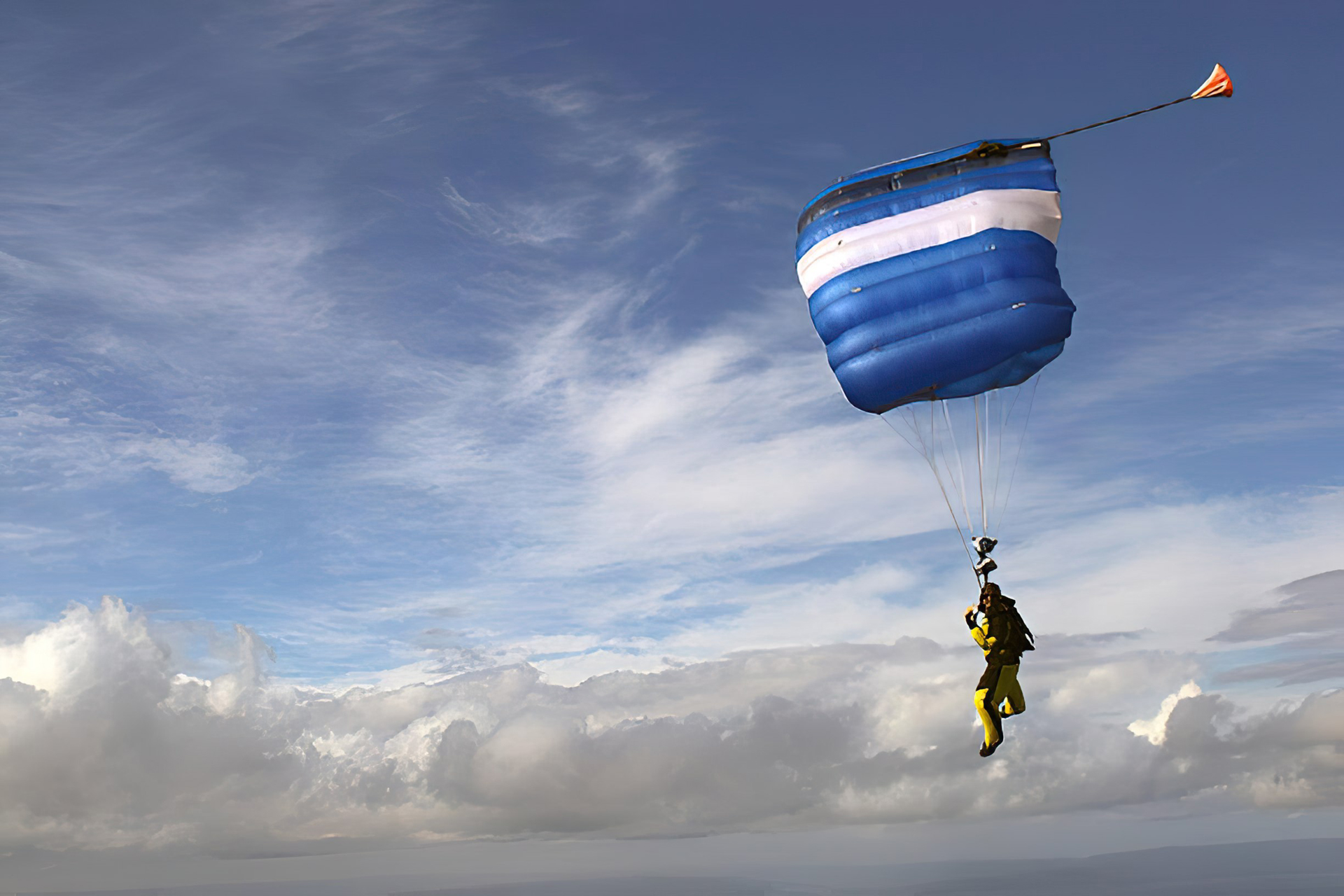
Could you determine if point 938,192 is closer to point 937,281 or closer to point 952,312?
point 937,281

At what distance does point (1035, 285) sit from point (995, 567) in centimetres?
659

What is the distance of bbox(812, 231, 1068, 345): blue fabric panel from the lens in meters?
21.8

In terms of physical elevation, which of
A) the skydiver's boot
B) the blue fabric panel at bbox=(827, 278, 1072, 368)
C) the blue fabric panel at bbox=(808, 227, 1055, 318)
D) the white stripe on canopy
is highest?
the white stripe on canopy

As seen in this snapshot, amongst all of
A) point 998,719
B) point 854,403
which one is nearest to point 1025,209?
point 854,403

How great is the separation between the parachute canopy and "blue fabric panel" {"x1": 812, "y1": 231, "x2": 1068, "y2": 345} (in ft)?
0.08

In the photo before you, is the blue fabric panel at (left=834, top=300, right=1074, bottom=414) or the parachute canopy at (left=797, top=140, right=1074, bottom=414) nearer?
the blue fabric panel at (left=834, top=300, right=1074, bottom=414)

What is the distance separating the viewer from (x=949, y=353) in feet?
72.1

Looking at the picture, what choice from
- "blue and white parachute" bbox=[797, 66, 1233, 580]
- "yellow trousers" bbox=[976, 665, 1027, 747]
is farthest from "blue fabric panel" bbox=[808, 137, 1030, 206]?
"yellow trousers" bbox=[976, 665, 1027, 747]

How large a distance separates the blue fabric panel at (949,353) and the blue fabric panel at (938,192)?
9.99ft

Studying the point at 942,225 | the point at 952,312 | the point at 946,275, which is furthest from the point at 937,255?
the point at 952,312

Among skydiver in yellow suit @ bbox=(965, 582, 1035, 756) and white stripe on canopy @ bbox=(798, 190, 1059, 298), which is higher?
white stripe on canopy @ bbox=(798, 190, 1059, 298)

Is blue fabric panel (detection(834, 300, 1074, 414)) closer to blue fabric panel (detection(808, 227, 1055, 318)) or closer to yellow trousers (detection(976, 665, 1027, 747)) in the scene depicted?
blue fabric panel (detection(808, 227, 1055, 318))

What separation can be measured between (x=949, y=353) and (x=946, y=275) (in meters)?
1.86

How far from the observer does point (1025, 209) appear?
22.0 m
